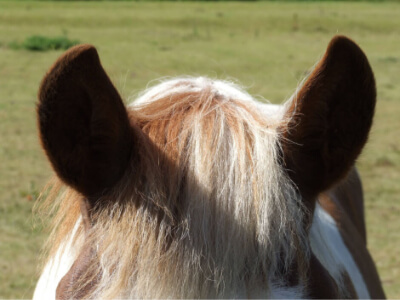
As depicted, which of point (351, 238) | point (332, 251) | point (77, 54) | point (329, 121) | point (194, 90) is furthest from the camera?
point (351, 238)

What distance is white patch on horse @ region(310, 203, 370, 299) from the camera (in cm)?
131

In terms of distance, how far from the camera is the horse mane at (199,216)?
3.43ft

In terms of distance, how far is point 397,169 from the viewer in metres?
6.71

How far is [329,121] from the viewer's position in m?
1.16

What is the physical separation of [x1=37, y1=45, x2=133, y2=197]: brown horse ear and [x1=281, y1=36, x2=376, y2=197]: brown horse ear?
0.32 metres

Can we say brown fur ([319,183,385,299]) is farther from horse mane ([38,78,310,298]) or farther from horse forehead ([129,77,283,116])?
horse mane ([38,78,310,298])

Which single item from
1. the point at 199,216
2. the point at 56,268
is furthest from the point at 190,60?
the point at 199,216

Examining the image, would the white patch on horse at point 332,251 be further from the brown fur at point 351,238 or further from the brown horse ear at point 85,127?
the brown horse ear at point 85,127

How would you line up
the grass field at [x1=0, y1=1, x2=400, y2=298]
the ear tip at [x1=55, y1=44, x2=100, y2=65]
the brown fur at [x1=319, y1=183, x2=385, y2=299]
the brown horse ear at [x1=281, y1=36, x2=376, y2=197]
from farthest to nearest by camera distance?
the grass field at [x1=0, y1=1, x2=400, y2=298] → the brown fur at [x1=319, y1=183, x2=385, y2=299] → the brown horse ear at [x1=281, y1=36, x2=376, y2=197] → the ear tip at [x1=55, y1=44, x2=100, y2=65]

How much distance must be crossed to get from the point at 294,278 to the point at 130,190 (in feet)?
1.12

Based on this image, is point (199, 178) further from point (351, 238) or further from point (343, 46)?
point (351, 238)

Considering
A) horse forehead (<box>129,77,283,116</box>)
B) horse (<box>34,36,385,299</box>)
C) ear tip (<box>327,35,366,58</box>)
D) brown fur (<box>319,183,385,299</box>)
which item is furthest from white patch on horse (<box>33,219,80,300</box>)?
brown fur (<box>319,183,385,299</box>)

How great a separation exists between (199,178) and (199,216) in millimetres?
69

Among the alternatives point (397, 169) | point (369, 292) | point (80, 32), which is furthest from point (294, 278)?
point (80, 32)
